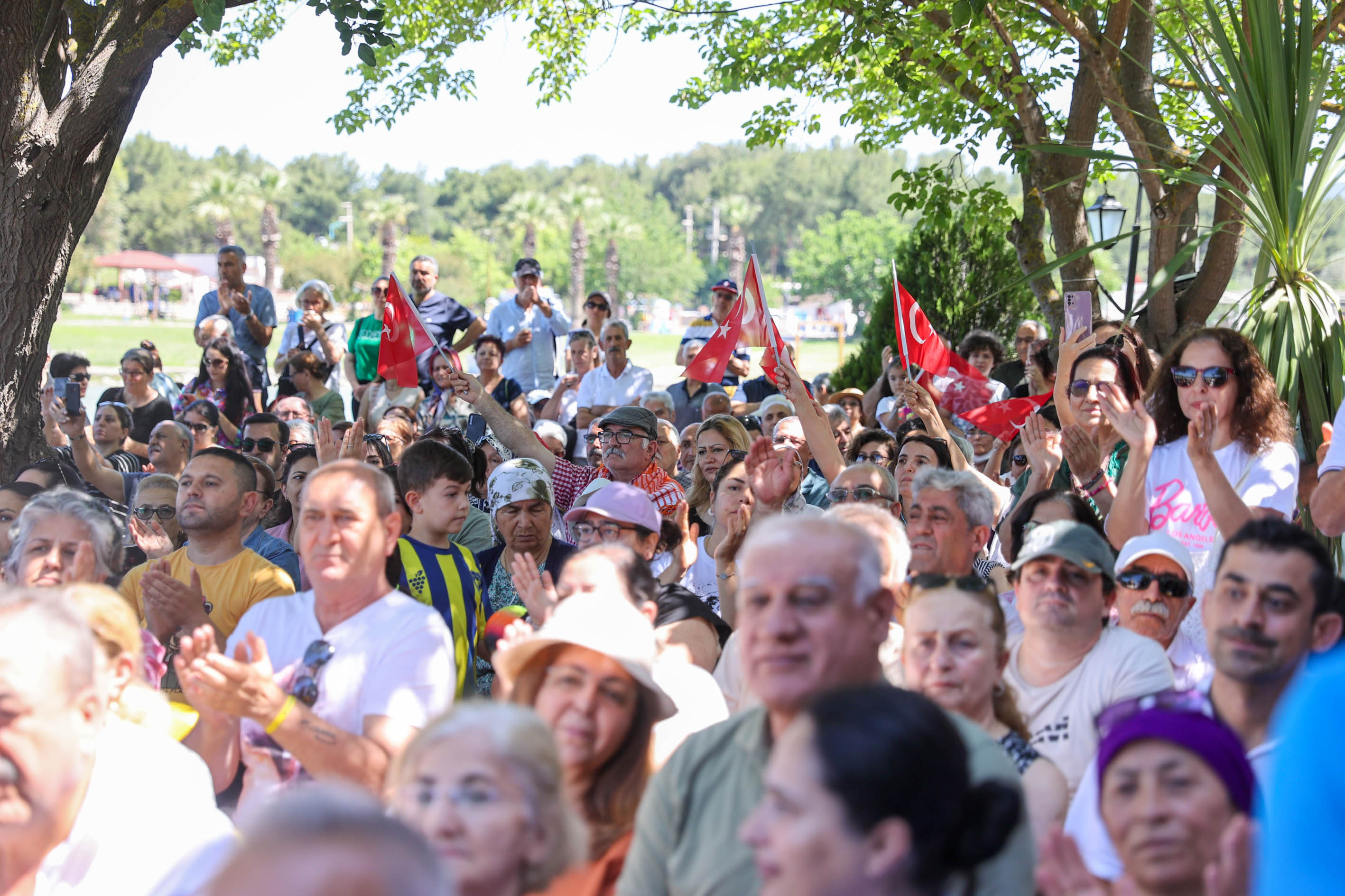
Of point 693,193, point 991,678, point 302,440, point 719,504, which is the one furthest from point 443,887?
point 693,193

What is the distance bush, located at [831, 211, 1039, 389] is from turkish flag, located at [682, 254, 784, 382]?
554 cm

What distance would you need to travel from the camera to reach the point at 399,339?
8.59 metres

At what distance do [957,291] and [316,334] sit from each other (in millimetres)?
7013

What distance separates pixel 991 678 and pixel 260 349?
384 inches

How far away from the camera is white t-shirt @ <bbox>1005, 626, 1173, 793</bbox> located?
3275mm

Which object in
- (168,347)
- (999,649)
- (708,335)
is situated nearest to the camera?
(999,649)

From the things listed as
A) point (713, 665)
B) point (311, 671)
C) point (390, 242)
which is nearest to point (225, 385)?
point (713, 665)

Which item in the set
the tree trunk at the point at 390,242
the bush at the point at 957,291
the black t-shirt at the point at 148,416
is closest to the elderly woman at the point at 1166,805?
the black t-shirt at the point at 148,416

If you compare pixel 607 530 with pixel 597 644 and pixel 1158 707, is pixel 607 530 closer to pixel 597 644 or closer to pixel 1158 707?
pixel 597 644

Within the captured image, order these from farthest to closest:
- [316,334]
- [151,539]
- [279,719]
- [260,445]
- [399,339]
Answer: [316,334] < [399,339] < [260,445] < [151,539] < [279,719]

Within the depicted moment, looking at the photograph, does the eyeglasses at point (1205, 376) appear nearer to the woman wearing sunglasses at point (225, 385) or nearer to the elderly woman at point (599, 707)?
the elderly woman at point (599, 707)

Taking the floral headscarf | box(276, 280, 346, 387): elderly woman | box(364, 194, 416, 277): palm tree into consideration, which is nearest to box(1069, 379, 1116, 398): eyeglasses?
the floral headscarf

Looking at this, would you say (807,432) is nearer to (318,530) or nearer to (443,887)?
(318,530)

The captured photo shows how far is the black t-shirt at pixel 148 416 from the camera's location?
938 centimetres
